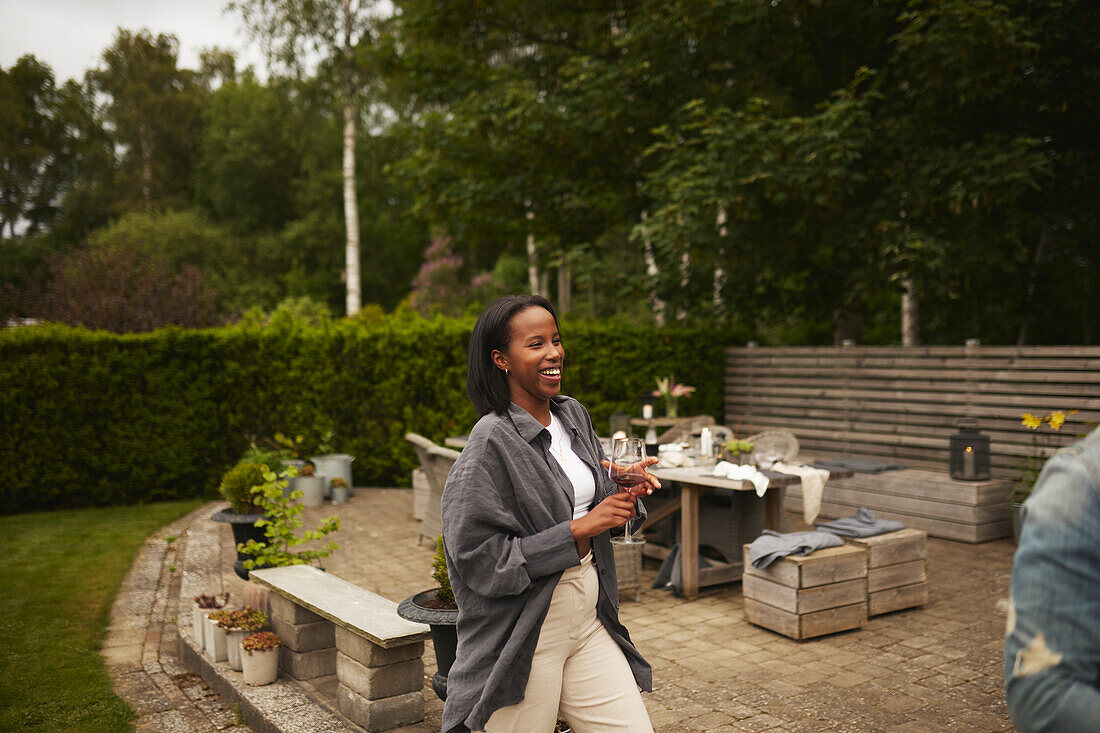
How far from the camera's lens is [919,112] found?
9938 mm

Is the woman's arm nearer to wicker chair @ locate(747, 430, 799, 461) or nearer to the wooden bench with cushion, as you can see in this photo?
wicker chair @ locate(747, 430, 799, 461)

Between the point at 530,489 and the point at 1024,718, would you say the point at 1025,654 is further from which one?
the point at 530,489

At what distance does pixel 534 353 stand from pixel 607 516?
470mm

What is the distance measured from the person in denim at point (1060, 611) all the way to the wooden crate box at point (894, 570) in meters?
4.41

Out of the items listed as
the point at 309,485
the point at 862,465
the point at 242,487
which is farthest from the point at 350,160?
the point at 242,487

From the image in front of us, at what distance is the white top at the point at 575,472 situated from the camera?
6.94 feet

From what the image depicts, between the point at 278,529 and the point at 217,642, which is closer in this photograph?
the point at 217,642

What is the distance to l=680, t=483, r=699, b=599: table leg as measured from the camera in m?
5.80

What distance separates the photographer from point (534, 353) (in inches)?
81.4

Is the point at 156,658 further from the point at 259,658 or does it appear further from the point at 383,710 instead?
the point at 383,710

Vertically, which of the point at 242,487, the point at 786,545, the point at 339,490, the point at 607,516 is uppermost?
the point at 607,516

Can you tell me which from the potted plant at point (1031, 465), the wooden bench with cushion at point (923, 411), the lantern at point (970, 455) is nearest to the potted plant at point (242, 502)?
the wooden bench with cushion at point (923, 411)

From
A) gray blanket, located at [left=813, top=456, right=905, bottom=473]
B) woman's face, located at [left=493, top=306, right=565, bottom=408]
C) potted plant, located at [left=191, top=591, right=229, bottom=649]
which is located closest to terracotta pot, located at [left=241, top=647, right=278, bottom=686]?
potted plant, located at [left=191, top=591, right=229, bottom=649]

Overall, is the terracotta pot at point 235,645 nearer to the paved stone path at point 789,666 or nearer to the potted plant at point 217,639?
the potted plant at point 217,639
